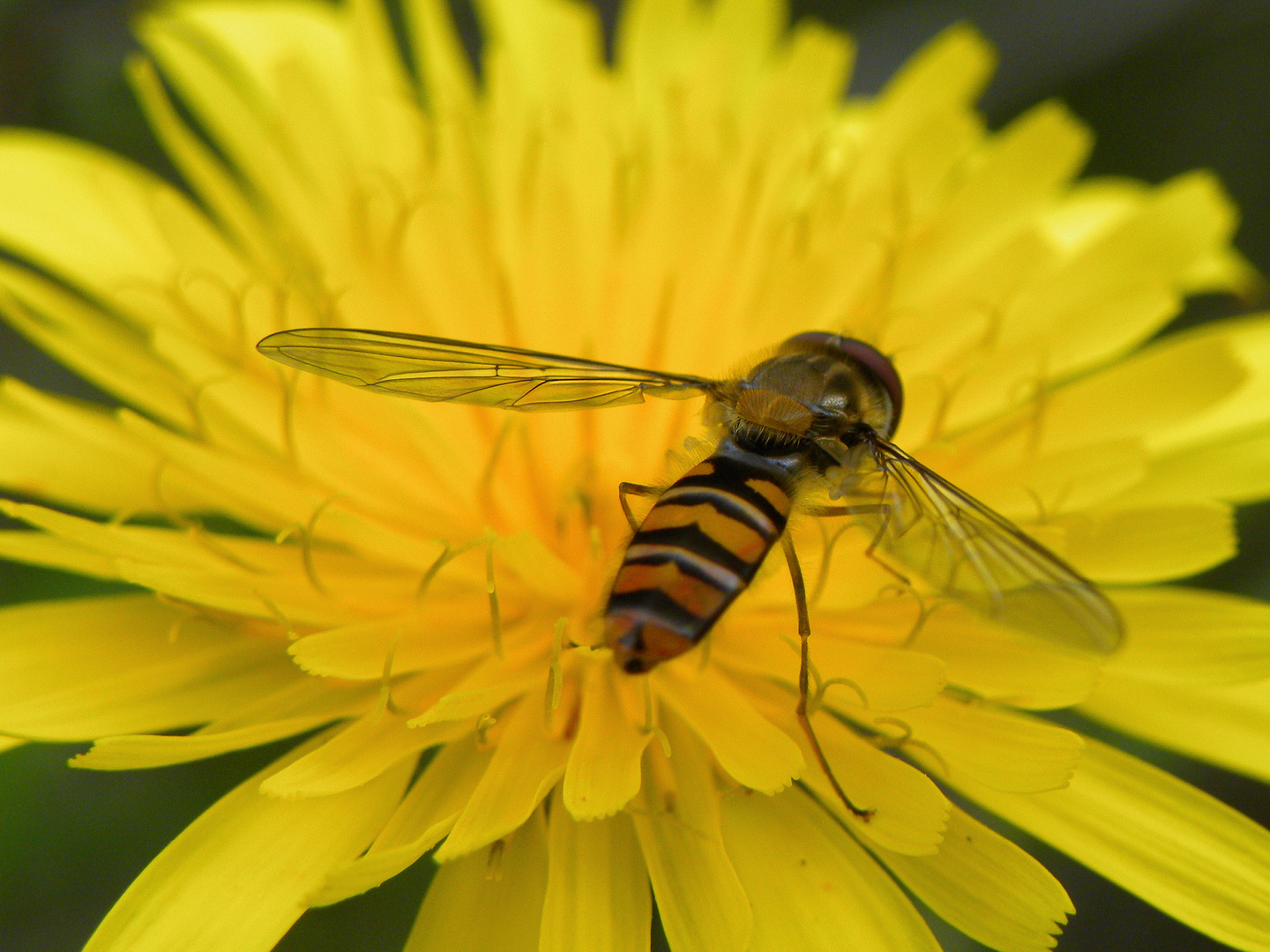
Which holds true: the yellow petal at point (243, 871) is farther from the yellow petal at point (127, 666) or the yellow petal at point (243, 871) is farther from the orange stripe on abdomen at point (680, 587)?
the orange stripe on abdomen at point (680, 587)

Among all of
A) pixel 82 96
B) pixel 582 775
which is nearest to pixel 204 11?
pixel 82 96

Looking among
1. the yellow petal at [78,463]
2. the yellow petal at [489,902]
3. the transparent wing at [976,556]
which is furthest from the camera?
the yellow petal at [78,463]

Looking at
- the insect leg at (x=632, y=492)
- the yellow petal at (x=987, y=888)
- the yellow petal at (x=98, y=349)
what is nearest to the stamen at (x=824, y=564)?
the insect leg at (x=632, y=492)

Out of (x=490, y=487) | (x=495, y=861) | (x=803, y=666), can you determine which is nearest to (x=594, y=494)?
(x=490, y=487)

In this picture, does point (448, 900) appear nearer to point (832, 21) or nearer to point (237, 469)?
point (237, 469)

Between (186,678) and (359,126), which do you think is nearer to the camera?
(186,678)

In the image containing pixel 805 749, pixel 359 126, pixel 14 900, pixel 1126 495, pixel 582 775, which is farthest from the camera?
pixel 359 126

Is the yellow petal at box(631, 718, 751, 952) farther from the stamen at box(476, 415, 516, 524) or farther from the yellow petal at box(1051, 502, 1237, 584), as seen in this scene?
the yellow petal at box(1051, 502, 1237, 584)
